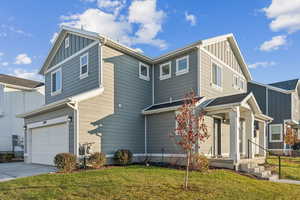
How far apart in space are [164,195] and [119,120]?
720 centimetres

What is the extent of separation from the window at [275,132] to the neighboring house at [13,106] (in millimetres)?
24625

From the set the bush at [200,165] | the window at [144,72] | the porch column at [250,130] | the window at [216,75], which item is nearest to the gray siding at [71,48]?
the window at [144,72]

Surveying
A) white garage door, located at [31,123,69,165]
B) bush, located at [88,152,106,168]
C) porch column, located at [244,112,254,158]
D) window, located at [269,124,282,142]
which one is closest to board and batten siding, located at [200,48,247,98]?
porch column, located at [244,112,254,158]

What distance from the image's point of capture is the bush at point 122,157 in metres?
12.4

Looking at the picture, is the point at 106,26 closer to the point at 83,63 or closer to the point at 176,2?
the point at 83,63

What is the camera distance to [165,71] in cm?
1525

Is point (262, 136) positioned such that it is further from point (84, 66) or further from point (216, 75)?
point (84, 66)

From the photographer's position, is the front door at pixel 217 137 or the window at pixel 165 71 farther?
the window at pixel 165 71

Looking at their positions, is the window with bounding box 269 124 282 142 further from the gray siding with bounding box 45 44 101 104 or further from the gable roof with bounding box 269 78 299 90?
the gray siding with bounding box 45 44 101 104

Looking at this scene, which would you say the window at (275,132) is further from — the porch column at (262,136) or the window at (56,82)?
the window at (56,82)

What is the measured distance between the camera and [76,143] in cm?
1136

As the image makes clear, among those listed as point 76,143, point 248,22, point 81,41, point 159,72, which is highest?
point 248,22

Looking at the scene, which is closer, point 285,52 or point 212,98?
point 212,98

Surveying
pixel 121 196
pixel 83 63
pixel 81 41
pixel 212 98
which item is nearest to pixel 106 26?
pixel 81 41
